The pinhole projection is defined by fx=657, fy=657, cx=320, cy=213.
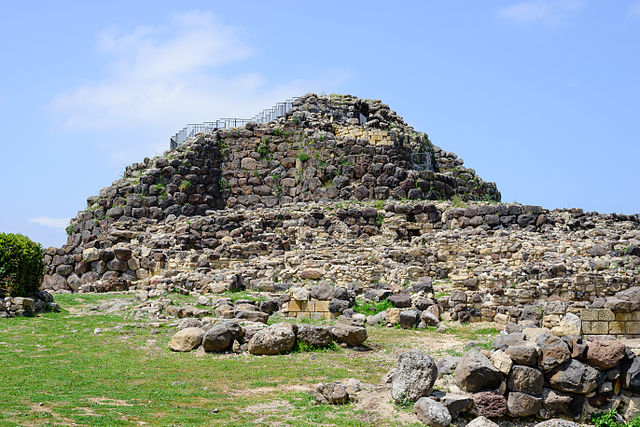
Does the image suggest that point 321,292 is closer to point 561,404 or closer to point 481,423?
point 561,404

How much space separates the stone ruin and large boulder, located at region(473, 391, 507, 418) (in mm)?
3349

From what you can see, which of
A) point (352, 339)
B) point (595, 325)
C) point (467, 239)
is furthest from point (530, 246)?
point (352, 339)

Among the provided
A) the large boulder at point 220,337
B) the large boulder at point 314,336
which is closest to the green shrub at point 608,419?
the large boulder at point 314,336

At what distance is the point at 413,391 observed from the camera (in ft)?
36.6

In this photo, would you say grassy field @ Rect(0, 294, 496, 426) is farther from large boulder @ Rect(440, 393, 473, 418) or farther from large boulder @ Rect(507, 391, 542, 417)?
large boulder @ Rect(507, 391, 542, 417)

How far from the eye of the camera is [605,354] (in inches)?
438

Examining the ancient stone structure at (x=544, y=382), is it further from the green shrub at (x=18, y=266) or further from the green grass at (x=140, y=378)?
the green shrub at (x=18, y=266)

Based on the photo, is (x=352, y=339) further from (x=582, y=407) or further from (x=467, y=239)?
(x=467, y=239)

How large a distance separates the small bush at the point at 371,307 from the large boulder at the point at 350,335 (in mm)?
4511

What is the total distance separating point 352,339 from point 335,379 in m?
3.16

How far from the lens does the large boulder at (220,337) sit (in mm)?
15766

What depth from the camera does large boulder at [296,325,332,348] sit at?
16125 mm

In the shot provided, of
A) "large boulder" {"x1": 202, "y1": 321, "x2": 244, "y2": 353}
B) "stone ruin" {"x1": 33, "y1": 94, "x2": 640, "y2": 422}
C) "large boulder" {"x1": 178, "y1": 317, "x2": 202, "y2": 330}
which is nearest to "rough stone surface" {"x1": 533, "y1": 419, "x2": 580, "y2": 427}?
"stone ruin" {"x1": 33, "y1": 94, "x2": 640, "y2": 422}

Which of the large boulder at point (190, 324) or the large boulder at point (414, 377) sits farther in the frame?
the large boulder at point (190, 324)
